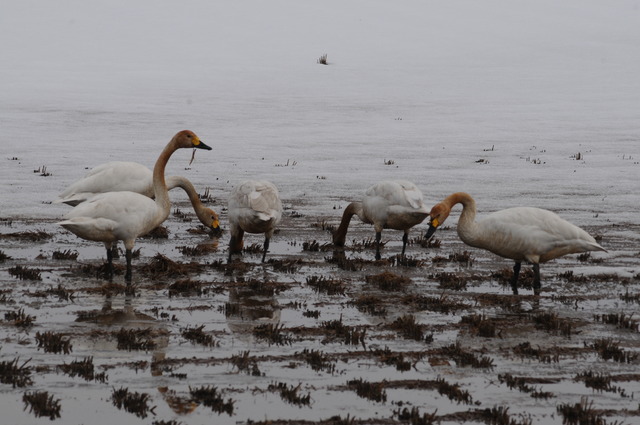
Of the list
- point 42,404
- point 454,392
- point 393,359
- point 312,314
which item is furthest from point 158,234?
point 454,392

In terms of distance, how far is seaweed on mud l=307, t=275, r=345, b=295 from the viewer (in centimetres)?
1084

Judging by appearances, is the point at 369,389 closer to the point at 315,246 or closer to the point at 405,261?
the point at 405,261

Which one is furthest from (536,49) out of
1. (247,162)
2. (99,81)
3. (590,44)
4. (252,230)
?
(252,230)

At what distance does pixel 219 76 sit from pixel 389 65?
8.80 meters

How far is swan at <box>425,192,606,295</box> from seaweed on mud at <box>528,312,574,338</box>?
152 cm

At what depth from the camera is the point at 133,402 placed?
21.7ft

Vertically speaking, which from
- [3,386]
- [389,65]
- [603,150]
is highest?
[389,65]

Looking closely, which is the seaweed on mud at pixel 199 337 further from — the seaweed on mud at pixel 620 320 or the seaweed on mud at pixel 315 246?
the seaweed on mud at pixel 315 246

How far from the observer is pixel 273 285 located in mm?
11102

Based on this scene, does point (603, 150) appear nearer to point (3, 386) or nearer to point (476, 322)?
point (476, 322)

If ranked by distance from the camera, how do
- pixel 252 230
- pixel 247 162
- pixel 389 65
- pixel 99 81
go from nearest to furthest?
1. pixel 252 230
2. pixel 247 162
3. pixel 99 81
4. pixel 389 65

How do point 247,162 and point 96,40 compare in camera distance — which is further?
point 96,40

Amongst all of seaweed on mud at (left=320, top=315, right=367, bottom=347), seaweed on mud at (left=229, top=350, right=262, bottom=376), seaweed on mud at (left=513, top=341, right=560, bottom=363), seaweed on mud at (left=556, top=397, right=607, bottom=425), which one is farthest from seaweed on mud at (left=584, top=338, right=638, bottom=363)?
seaweed on mud at (left=229, top=350, right=262, bottom=376)

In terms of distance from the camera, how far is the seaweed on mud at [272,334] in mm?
8516
